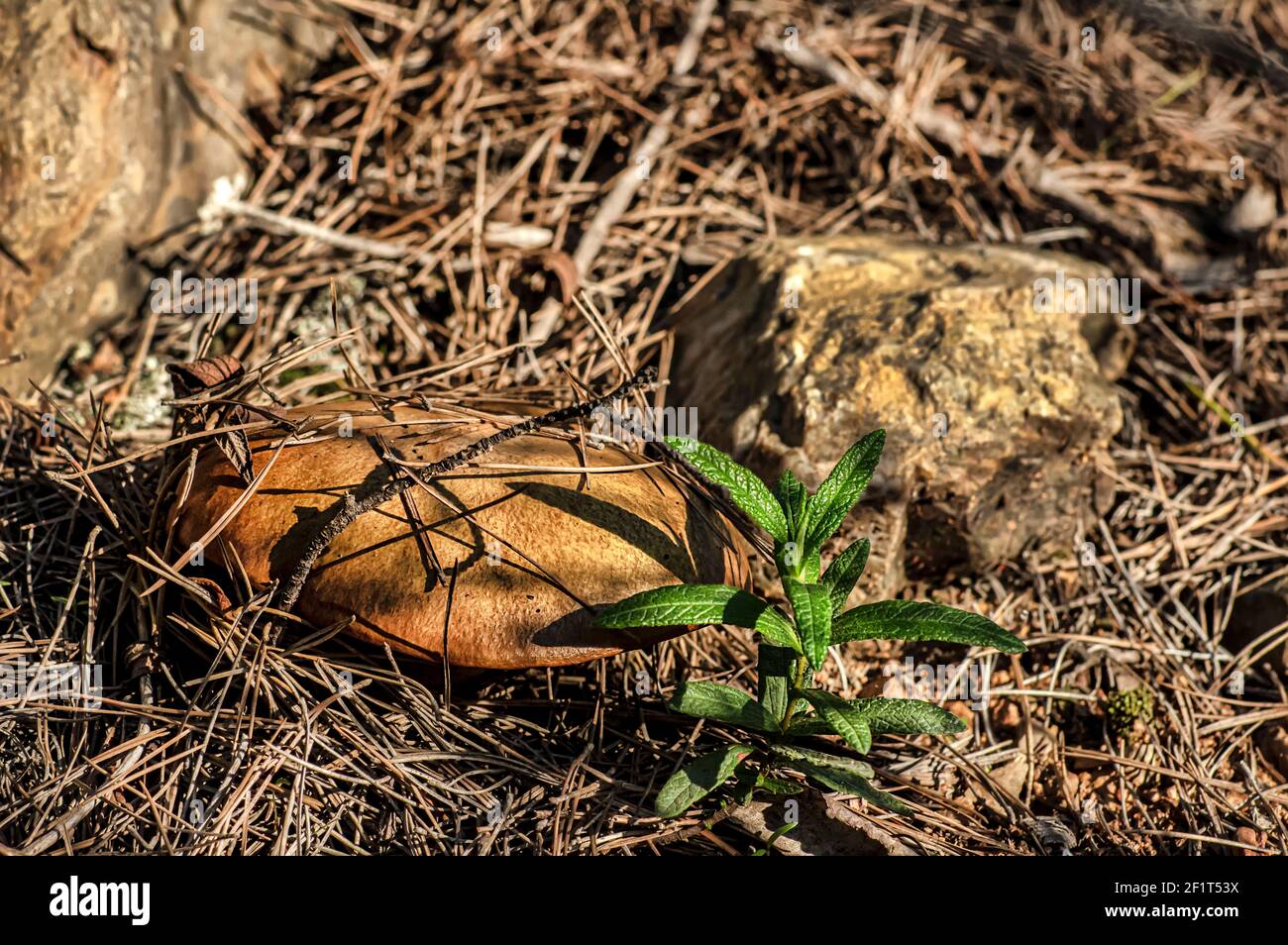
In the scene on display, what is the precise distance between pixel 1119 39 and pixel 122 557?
4.19 metres

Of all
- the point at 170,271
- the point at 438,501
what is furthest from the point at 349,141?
the point at 438,501

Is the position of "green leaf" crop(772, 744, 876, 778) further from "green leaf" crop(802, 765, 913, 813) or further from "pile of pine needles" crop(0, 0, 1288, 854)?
"pile of pine needles" crop(0, 0, 1288, 854)

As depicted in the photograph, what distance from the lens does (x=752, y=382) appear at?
280 centimetres

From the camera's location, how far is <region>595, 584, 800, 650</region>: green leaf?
→ 184 cm

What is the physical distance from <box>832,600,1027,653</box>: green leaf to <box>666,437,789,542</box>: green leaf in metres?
0.23

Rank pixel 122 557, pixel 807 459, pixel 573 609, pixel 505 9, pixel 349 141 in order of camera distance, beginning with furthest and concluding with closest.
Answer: pixel 505 9, pixel 349 141, pixel 807 459, pixel 122 557, pixel 573 609

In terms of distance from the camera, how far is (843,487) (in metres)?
2.10

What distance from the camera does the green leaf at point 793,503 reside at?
2.09 m

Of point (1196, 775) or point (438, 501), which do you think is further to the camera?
point (1196, 775)

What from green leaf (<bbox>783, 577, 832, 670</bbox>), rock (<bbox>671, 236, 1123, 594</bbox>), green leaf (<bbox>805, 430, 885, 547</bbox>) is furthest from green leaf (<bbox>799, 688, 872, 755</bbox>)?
rock (<bbox>671, 236, 1123, 594</bbox>)

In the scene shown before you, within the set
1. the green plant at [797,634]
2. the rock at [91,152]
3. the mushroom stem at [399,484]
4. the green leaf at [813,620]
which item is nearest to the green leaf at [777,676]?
the green plant at [797,634]

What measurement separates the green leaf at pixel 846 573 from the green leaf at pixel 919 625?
0.13ft

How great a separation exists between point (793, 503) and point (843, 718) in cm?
46

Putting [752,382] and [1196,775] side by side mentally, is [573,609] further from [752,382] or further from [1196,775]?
[1196,775]
